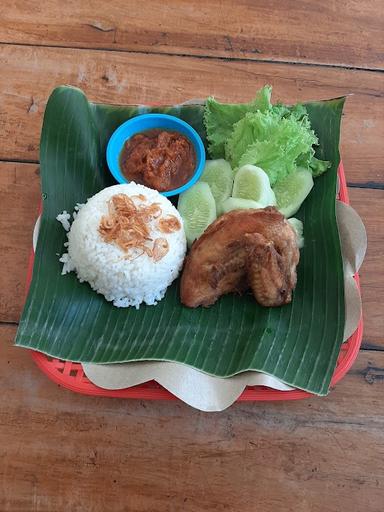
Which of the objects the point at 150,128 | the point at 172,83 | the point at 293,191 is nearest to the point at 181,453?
the point at 293,191

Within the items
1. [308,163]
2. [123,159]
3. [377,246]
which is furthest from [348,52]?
[123,159]

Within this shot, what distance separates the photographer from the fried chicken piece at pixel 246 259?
268 cm

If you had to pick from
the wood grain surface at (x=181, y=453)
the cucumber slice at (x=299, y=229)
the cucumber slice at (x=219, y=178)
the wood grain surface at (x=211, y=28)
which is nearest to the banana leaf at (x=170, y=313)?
the cucumber slice at (x=299, y=229)

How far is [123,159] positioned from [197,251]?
2.71 ft

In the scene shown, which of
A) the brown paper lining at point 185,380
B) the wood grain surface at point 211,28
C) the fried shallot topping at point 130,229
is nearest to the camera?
the brown paper lining at point 185,380

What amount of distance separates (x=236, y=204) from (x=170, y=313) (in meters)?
0.72

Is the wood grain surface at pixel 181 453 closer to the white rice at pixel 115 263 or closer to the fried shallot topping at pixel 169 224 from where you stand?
the white rice at pixel 115 263

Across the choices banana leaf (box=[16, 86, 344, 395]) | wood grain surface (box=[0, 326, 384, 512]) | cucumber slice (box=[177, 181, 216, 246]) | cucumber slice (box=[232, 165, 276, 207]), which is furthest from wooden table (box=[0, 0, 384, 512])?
cucumber slice (box=[177, 181, 216, 246])

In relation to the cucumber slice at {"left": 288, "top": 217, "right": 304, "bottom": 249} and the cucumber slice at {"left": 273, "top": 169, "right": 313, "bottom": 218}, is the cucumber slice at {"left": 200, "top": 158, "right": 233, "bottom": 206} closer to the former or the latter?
the cucumber slice at {"left": 273, "top": 169, "right": 313, "bottom": 218}

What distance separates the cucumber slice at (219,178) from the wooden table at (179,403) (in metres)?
0.74

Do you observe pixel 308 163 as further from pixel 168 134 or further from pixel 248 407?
pixel 248 407

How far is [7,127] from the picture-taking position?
3545mm

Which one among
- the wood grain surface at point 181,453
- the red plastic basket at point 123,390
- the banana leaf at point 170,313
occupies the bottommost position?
the wood grain surface at point 181,453

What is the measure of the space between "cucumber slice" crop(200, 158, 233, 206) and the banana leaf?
47 cm
